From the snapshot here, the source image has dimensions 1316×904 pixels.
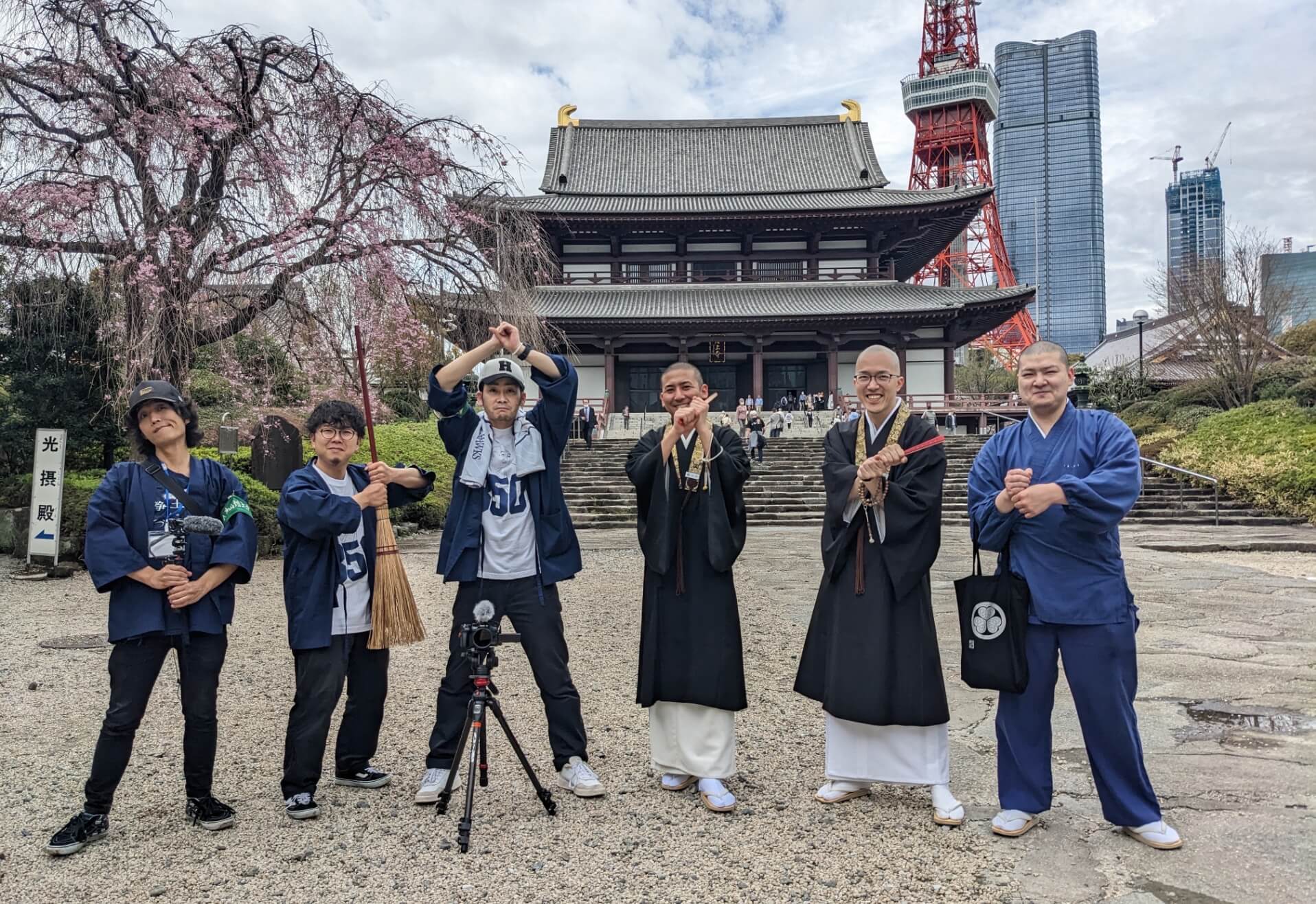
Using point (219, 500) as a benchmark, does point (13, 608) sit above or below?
below

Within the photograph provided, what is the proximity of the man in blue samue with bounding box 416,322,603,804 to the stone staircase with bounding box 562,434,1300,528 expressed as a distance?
10.8 metres

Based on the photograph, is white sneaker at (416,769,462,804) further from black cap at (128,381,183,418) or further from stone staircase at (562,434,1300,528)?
stone staircase at (562,434,1300,528)

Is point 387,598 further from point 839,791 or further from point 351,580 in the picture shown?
point 839,791

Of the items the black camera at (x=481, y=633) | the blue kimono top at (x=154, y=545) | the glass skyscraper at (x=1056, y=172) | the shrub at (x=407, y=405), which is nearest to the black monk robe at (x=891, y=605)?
the black camera at (x=481, y=633)

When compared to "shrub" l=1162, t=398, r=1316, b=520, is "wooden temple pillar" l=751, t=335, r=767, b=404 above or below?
above

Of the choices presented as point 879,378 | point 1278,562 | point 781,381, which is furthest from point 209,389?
point 781,381

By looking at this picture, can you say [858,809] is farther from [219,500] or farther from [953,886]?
[219,500]

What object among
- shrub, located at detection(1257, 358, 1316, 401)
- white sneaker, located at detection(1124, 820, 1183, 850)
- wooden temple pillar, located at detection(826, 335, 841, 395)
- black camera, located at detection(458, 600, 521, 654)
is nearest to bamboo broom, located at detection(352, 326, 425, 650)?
black camera, located at detection(458, 600, 521, 654)

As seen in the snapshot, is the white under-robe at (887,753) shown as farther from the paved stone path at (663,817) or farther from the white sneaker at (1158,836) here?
the white sneaker at (1158,836)

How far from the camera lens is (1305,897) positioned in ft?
8.28

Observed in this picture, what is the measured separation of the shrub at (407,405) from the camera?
21594 millimetres

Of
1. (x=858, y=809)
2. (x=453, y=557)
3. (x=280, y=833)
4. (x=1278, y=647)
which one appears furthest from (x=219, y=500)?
(x=1278, y=647)

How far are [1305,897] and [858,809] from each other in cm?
140

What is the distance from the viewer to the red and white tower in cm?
4688
